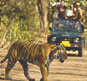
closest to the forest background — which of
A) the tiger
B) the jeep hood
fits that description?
the jeep hood

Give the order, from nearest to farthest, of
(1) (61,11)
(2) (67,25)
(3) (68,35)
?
(3) (68,35), (2) (67,25), (1) (61,11)

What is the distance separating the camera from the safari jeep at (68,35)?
17.8m

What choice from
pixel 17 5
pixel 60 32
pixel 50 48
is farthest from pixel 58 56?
pixel 17 5

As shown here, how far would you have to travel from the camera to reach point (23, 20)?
25.1 metres

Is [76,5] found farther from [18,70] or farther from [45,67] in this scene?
[45,67]

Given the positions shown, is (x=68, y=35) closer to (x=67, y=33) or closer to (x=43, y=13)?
(x=67, y=33)

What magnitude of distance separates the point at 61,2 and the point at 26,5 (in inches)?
227

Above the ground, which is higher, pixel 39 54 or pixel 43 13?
pixel 39 54

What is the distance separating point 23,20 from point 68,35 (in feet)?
24.7

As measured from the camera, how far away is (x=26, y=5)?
26.1 metres

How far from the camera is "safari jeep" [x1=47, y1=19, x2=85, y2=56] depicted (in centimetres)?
1777

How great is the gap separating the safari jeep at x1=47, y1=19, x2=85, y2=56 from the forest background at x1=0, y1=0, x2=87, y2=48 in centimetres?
217

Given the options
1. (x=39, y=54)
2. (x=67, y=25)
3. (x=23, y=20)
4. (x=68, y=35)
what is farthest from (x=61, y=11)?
(x=39, y=54)

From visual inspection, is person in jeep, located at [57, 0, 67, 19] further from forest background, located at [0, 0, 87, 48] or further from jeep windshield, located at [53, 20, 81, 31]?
forest background, located at [0, 0, 87, 48]
